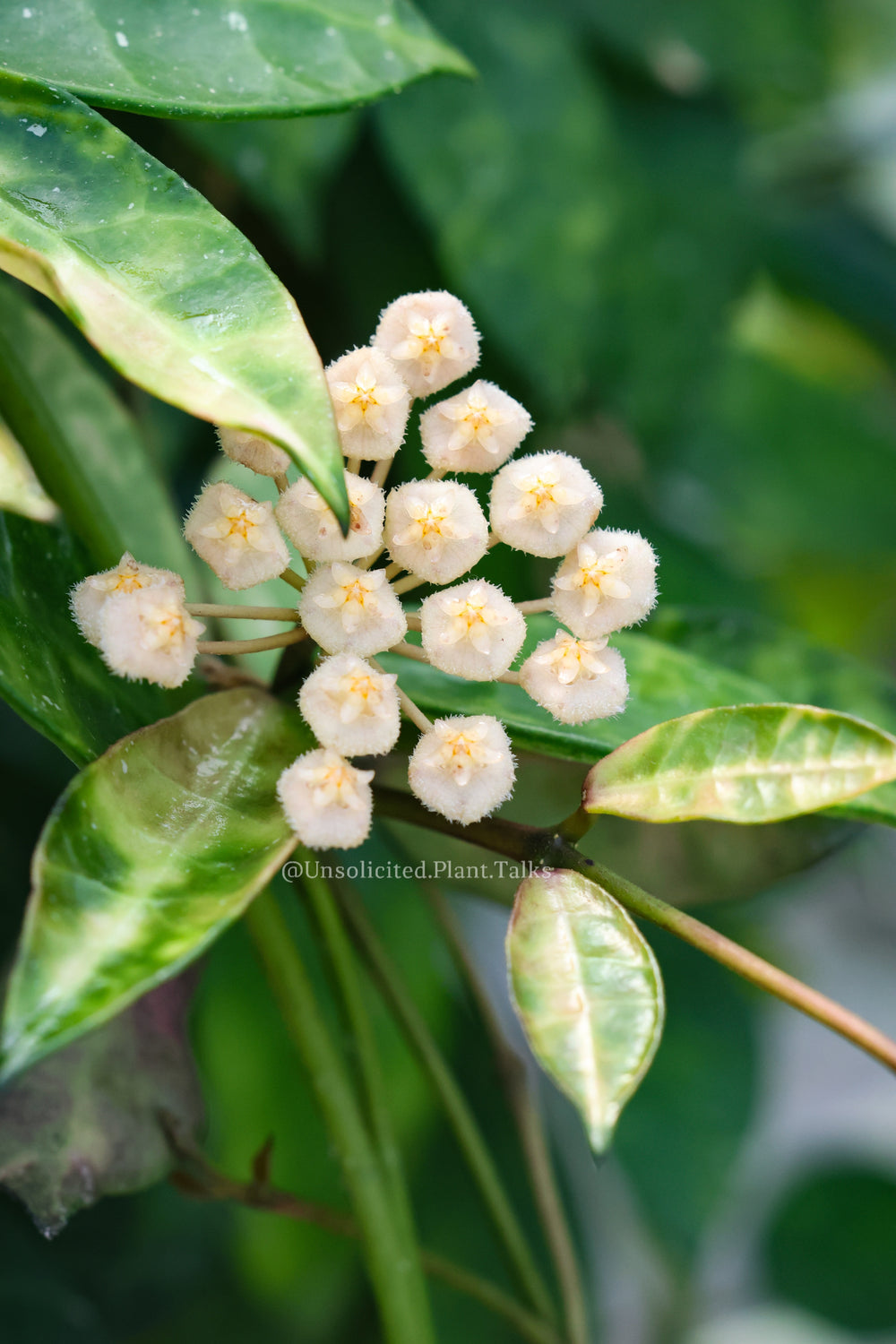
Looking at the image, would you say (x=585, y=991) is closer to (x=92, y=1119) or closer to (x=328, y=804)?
(x=328, y=804)

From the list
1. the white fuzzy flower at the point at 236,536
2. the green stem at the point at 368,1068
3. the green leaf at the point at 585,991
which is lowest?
the green stem at the point at 368,1068

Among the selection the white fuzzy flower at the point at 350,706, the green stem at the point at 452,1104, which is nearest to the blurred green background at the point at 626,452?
the green stem at the point at 452,1104

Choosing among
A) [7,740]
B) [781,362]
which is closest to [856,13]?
[781,362]

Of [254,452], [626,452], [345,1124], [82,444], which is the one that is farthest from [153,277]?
[626,452]

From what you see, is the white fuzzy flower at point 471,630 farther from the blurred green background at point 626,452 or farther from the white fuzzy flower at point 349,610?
the blurred green background at point 626,452

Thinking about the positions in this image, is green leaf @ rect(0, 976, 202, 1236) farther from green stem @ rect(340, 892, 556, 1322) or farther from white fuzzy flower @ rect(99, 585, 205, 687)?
white fuzzy flower @ rect(99, 585, 205, 687)

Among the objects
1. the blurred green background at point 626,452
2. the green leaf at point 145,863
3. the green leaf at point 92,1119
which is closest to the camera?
the green leaf at point 145,863
